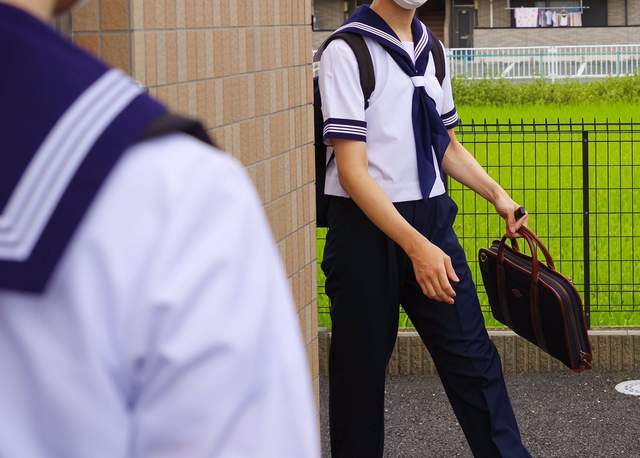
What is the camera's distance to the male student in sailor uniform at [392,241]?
3.81 m

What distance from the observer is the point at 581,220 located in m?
11.1

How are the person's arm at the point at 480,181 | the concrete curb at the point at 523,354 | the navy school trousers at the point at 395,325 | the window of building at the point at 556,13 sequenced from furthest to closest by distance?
the window of building at the point at 556,13 → the concrete curb at the point at 523,354 → the person's arm at the point at 480,181 → the navy school trousers at the point at 395,325

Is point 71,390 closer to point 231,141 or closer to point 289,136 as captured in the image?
point 231,141

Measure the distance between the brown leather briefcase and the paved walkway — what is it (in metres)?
1.33

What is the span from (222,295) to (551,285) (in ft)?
10.1

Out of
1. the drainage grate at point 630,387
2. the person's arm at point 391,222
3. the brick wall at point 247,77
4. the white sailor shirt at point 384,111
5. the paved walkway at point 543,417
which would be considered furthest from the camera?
the drainage grate at point 630,387

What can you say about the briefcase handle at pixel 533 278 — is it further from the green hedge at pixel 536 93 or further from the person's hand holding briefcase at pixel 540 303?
the green hedge at pixel 536 93

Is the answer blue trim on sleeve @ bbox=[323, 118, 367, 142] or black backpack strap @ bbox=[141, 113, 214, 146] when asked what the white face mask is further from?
black backpack strap @ bbox=[141, 113, 214, 146]

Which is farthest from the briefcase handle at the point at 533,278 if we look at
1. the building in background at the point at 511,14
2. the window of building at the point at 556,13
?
the window of building at the point at 556,13

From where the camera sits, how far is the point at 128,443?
Result: 3.51 feet

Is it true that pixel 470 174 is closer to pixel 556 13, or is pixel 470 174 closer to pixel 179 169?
pixel 179 169

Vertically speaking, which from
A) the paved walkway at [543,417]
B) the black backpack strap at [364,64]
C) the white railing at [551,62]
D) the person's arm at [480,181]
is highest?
the white railing at [551,62]

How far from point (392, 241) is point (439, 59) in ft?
2.05

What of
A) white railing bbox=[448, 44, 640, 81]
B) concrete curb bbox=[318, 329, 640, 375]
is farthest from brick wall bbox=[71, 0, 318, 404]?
white railing bbox=[448, 44, 640, 81]
